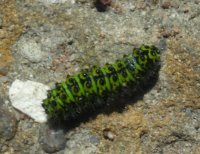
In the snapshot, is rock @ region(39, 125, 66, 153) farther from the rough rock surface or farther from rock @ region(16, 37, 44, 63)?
rock @ region(16, 37, 44, 63)

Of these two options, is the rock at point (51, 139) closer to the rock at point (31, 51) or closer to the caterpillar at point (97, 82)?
the caterpillar at point (97, 82)

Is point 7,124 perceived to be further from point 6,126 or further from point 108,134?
point 108,134

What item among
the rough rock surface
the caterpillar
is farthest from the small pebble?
the caterpillar

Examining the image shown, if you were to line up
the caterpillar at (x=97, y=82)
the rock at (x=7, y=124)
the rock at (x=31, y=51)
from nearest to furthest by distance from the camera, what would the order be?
the caterpillar at (x=97, y=82)
the rock at (x=7, y=124)
the rock at (x=31, y=51)

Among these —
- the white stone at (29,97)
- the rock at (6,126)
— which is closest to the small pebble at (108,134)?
the white stone at (29,97)

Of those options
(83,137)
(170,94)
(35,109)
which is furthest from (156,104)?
(35,109)

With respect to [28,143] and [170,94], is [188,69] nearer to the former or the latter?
[170,94]
